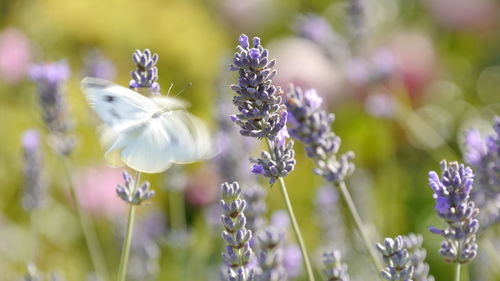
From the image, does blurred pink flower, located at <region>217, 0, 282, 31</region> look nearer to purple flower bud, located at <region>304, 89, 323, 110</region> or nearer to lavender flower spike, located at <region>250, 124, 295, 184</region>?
purple flower bud, located at <region>304, 89, 323, 110</region>

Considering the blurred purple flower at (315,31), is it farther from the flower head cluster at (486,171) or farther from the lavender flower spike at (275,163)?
the lavender flower spike at (275,163)

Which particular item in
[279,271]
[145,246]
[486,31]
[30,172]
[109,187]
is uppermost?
[486,31]

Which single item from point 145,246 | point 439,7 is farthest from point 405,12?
point 145,246

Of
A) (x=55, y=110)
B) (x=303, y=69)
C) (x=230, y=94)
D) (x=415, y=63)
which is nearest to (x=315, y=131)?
(x=55, y=110)

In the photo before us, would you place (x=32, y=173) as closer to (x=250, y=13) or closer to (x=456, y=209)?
(x=456, y=209)

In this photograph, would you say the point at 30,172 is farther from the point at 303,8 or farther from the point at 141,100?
the point at 303,8

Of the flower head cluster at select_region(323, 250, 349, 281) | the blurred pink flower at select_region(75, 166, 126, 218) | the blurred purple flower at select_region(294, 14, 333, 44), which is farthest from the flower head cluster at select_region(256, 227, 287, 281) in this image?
the blurred pink flower at select_region(75, 166, 126, 218)
